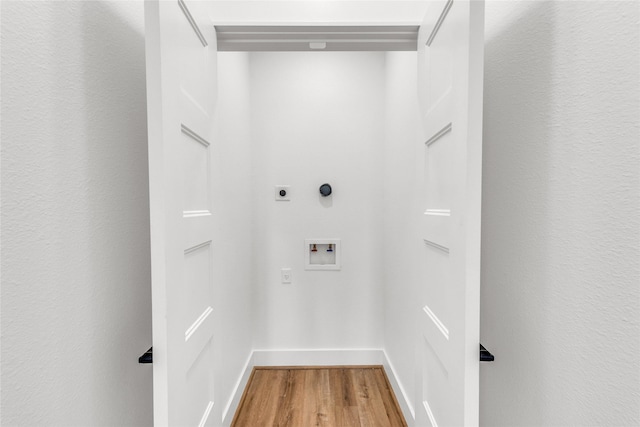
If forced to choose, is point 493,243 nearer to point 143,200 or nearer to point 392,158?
point 143,200

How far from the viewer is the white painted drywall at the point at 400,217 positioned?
5.87 feet

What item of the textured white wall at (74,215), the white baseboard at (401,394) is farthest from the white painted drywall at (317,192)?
the textured white wall at (74,215)

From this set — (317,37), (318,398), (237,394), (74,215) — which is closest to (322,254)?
(318,398)

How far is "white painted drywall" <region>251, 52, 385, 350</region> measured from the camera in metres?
2.47

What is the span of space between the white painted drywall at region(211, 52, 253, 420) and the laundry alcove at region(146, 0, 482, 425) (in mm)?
20

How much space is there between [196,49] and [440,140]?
0.75 metres

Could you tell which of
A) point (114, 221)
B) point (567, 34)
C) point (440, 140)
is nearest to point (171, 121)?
point (114, 221)

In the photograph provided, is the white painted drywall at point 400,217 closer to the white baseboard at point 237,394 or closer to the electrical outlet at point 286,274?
the electrical outlet at point 286,274

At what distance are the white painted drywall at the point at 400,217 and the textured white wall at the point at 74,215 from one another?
3.72 feet

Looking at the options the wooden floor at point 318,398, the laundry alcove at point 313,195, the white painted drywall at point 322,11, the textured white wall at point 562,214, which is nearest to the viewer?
the textured white wall at point 562,214

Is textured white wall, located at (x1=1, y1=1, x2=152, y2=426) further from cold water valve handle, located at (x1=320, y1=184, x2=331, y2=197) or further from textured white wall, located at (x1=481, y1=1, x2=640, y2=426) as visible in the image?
cold water valve handle, located at (x1=320, y1=184, x2=331, y2=197)

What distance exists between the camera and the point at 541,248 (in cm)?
75

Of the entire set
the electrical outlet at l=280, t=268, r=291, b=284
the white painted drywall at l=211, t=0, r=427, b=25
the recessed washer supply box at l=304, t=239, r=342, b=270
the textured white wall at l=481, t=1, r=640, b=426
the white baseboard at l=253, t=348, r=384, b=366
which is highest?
the white painted drywall at l=211, t=0, r=427, b=25

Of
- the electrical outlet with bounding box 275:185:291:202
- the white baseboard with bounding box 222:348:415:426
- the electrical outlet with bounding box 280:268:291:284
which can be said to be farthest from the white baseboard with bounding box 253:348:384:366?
the electrical outlet with bounding box 275:185:291:202
